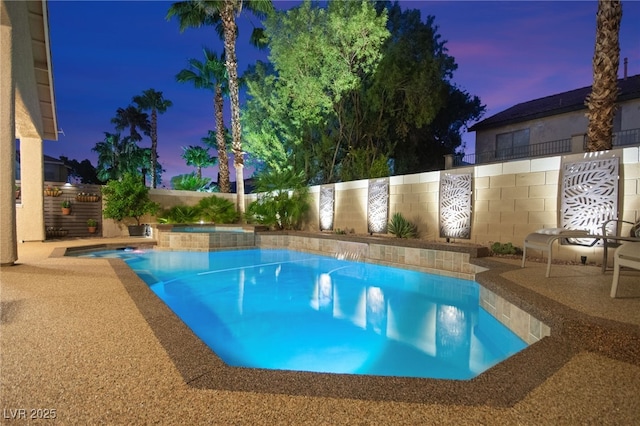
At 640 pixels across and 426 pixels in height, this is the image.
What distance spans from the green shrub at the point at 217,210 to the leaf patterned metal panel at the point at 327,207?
15.5 feet

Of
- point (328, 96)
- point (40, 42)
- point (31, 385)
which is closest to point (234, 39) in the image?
point (328, 96)

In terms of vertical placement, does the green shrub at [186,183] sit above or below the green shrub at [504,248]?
above

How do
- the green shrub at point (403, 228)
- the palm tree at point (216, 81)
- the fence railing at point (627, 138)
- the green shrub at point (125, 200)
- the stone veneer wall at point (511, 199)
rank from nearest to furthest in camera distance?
the stone veneer wall at point (511, 199) → the green shrub at point (403, 228) → the fence railing at point (627, 138) → the green shrub at point (125, 200) → the palm tree at point (216, 81)

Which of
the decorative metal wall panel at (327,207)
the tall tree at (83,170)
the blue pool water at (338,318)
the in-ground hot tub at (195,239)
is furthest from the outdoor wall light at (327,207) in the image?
the tall tree at (83,170)

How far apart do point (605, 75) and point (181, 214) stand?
14.8 m

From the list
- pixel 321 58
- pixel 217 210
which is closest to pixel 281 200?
pixel 217 210

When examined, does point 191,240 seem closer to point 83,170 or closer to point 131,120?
point 131,120

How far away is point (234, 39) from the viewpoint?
14133 millimetres

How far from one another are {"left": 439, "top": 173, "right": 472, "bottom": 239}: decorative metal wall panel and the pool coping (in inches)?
217

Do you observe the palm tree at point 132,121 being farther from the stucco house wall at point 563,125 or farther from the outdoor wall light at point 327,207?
the stucco house wall at point 563,125

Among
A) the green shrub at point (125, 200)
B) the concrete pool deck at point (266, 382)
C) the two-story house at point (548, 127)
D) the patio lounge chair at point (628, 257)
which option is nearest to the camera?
the concrete pool deck at point (266, 382)

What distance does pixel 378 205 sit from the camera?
10.7 meters

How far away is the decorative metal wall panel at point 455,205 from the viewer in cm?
821

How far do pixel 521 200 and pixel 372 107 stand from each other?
879 cm
